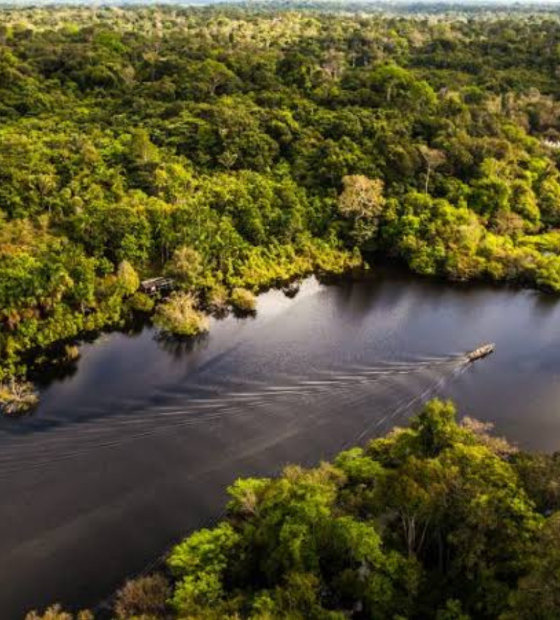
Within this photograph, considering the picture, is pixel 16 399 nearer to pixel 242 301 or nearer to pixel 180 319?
pixel 180 319

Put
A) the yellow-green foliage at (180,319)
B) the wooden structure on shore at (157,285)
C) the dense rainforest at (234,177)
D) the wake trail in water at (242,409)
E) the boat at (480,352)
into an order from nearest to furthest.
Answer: the wake trail in water at (242,409) < the boat at (480,352) < the yellow-green foliage at (180,319) < the dense rainforest at (234,177) < the wooden structure on shore at (157,285)

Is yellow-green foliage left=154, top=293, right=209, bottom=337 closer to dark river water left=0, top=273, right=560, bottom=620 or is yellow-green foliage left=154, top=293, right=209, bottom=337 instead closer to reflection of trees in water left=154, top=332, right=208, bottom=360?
reflection of trees in water left=154, top=332, right=208, bottom=360

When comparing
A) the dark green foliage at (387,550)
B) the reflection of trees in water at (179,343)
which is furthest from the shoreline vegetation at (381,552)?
the reflection of trees in water at (179,343)

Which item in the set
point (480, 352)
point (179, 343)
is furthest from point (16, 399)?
point (480, 352)

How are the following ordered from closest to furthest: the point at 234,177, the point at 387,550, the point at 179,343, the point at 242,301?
the point at 387,550
the point at 179,343
the point at 242,301
the point at 234,177

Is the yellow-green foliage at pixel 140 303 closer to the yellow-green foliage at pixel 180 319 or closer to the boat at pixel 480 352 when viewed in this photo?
the yellow-green foliage at pixel 180 319

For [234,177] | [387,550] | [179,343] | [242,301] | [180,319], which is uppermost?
[234,177]

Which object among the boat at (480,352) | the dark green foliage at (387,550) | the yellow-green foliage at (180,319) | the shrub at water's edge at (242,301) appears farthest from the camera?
the shrub at water's edge at (242,301)
